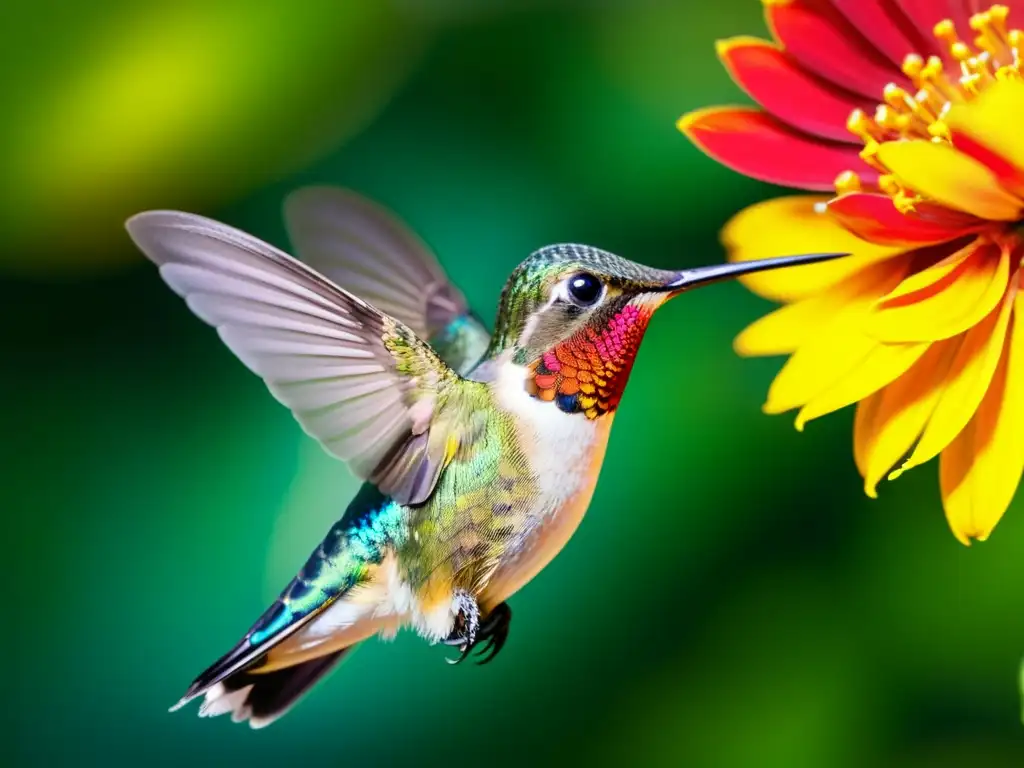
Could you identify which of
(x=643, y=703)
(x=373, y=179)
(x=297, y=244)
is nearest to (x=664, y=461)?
(x=643, y=703)

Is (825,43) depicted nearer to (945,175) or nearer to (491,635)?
(945,175)

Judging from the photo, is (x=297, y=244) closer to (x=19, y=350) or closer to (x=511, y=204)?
(x=511, y=204)

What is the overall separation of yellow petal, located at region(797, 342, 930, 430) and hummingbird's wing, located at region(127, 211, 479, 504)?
14cm

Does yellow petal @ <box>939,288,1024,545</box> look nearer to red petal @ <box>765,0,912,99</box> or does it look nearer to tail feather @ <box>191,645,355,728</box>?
red petal @ <box>765,0,912,99</box>

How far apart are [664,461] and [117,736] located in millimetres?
540

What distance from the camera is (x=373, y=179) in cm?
108

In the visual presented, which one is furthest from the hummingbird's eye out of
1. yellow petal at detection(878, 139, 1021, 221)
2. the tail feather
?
the tail feather

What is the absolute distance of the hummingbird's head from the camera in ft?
1.24

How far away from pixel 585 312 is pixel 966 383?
13cm

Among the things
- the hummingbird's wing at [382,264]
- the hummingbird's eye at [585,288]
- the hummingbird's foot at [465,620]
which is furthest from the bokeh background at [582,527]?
the hummingbird's eye at [585,288]

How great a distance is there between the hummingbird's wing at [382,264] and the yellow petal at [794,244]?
16cm

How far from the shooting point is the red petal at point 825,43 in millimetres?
454

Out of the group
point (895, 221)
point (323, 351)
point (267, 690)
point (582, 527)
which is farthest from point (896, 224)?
point (582, 527)

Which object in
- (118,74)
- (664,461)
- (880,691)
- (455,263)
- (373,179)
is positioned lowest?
(880,691)
